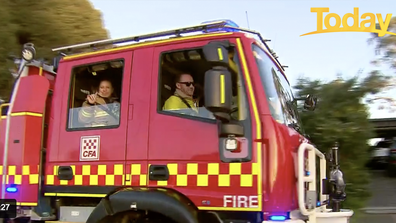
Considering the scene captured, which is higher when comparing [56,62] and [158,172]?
[56,62]

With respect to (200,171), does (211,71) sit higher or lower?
higher

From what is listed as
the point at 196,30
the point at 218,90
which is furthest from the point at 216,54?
the point at 196,30

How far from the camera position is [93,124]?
3.83m

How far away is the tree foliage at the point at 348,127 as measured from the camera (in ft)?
23.4

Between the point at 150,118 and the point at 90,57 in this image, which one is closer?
the point at 150,118

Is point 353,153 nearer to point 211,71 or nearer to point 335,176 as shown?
point 335,176

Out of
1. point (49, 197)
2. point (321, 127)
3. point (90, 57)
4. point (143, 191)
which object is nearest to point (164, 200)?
point (143, 191)

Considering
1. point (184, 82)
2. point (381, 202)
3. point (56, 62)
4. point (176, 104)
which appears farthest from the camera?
point (381, 202)

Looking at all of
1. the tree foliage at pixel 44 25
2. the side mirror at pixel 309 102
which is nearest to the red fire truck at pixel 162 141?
the side mirror at pixel 309 102

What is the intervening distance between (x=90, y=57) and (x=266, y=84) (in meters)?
1.80

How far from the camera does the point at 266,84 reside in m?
3.40

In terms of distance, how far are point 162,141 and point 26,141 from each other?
5.04 ft

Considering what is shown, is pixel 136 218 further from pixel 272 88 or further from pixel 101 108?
pixel 272 88

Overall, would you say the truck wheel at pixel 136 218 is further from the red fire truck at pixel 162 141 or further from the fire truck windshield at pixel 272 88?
the fire truck windshield at pixel 272 88
